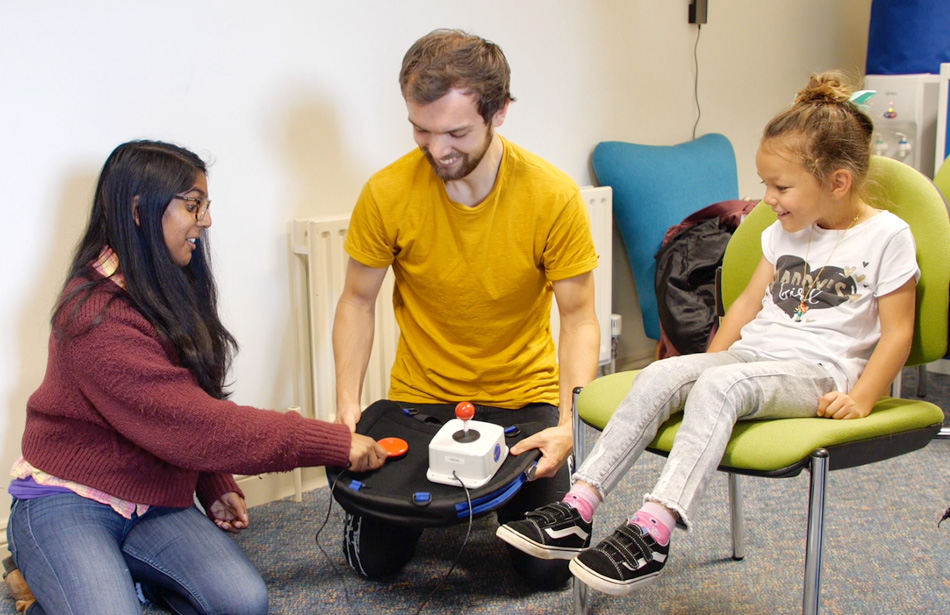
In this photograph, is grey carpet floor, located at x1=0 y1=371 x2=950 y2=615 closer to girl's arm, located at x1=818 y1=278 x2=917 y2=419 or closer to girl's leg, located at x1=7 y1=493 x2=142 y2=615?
girl's leg, located at x1=7 y1=493 x2=142 y2=615

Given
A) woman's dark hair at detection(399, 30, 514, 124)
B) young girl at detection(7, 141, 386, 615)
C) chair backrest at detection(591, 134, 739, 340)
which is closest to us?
young girl at detection(7, 141, 386, 615)

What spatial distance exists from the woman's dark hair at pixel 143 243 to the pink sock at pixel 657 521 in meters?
0.80

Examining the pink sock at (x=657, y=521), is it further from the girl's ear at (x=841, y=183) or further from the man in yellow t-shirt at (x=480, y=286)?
the girl's ear at (x=841, y=183)

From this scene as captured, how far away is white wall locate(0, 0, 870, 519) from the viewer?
1.65 metres

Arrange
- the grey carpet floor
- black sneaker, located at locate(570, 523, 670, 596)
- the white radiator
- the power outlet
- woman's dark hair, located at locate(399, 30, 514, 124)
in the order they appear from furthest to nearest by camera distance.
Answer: the power outlet → the white radiator → the grey carpet floor → woman's dark hair, located at locate(399, 30, 514, 124) → black sneaker, located at locate(570, 523, 670, 596)

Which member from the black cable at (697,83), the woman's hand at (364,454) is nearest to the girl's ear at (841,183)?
the woman's hand at (364,454)

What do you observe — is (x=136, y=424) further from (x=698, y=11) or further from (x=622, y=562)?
(x=698, y=11)

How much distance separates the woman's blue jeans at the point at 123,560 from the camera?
4.43ft

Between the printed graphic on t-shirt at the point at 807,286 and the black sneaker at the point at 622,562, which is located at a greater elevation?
the printed graphic on t-shirt at the point at 807,286

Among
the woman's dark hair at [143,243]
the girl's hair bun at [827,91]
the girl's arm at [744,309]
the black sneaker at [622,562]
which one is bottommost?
the black sneaker at [622,562]

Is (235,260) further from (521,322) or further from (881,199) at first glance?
(881,199)

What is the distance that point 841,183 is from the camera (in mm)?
1419

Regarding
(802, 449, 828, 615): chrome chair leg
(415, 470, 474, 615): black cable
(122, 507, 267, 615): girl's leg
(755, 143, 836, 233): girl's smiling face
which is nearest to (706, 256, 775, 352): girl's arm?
(755, 143, 836, 233): girl's smiling face

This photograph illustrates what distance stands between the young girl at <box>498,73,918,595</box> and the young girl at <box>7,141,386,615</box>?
1.46 feet
